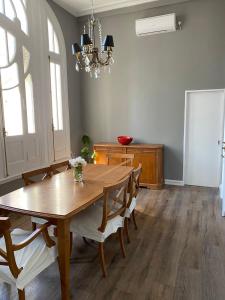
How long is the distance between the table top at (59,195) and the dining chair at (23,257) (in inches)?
7.5

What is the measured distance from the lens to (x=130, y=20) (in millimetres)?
4801

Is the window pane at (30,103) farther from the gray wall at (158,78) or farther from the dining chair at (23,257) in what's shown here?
the dining chair at (23,257)

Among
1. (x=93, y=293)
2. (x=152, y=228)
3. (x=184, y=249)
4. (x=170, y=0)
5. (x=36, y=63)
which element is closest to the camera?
(x=93, y=293)

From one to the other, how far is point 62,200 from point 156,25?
3.98m

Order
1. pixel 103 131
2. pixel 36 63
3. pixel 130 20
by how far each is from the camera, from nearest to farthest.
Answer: pixel 36 63, pixel 130 20, pixel 103 131

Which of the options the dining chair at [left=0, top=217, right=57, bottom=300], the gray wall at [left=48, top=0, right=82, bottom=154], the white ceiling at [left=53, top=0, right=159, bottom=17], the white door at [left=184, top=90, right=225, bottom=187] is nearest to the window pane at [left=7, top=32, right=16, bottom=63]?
the gray wall at [left=48, top=0, right=82, bottom=154]

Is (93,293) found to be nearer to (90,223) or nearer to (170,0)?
(90,223)

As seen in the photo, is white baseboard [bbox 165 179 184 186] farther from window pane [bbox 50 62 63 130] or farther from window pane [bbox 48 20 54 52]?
window pane [bbox 48 20 54 52]

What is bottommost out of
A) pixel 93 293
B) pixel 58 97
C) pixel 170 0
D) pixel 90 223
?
pixel 93 293

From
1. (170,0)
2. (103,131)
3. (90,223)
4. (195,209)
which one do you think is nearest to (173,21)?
(170,0)

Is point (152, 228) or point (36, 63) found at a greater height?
point (36, 63)

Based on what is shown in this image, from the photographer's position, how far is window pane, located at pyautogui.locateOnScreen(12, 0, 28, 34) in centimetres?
372

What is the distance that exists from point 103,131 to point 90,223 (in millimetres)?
3434

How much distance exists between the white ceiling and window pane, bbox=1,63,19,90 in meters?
1.88
